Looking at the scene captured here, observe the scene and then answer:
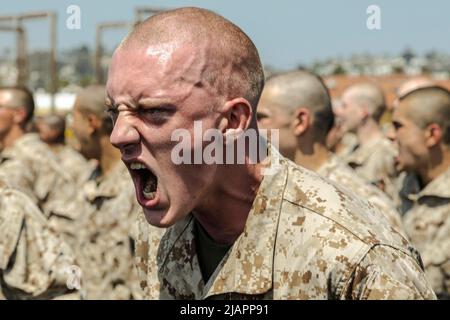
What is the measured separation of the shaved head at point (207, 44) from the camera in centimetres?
287

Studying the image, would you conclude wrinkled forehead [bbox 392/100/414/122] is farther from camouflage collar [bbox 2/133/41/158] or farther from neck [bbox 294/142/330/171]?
camouflage collar [bbox 2/133/41/158]

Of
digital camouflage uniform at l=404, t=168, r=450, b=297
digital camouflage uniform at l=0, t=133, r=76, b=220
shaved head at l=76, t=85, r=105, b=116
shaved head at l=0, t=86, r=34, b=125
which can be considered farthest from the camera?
shaved head at l=0, t=86, r=34, b=125

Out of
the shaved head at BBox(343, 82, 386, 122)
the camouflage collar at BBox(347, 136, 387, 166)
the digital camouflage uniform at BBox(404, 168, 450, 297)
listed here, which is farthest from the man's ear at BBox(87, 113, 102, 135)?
the shaved head at BBox(343, 82, 386, 122)

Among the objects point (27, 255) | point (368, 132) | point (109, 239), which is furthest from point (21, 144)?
point (368, 132)

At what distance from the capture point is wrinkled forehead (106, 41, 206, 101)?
2.82 m

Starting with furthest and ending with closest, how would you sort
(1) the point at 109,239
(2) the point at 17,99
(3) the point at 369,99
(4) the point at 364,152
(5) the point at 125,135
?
(3) the point at 369,99
(4) the point at 364,152
(2) the point at 17,99
(1) the point at 109,239
(5) the point at 125,135

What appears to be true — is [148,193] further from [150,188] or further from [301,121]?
[301,121]

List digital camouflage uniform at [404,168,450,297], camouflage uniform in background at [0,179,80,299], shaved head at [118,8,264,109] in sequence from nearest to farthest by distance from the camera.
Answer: shaved head at [118,8,264,109] → camouflage uniform in background at [0,179,80,299] → digital camouflage uniform at [404,168,450,297]

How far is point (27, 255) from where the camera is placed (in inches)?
205

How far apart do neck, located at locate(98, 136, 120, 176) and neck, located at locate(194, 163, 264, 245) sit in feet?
16.4

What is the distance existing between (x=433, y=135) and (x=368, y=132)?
4229 mm

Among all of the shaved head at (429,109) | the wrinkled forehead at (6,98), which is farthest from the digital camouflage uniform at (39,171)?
the shaved head at (429,109)
